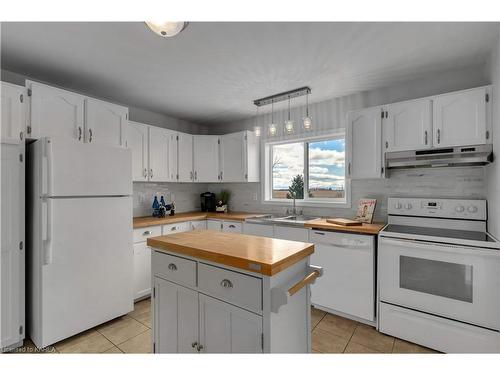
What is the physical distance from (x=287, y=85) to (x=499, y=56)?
1691 millimetres

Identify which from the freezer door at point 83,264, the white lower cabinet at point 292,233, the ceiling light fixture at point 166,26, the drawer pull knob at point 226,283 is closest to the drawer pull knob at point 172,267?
the drawer pull knob at point 226,283

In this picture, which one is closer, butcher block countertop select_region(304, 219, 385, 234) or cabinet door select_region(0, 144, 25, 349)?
cabinet door select_region(0, 144, 25, 349)

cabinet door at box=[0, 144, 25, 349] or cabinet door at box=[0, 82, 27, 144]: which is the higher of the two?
cabinet door at box=[0, 82, 27, 144]

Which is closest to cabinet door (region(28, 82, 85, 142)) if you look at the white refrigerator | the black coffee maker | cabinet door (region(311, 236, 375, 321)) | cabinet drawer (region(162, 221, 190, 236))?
the white refrigerator

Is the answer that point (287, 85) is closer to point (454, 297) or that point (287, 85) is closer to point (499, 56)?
point (499, 56)

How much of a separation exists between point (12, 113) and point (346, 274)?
3.27 meters

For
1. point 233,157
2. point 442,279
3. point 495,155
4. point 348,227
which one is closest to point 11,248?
point 233,157

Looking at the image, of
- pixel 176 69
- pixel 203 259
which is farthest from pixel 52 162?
pixel 203 259

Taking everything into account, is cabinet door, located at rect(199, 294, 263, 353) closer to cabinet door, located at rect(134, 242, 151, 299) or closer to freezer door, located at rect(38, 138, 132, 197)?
freezer door, located at rect(38, 138, 132, 197)

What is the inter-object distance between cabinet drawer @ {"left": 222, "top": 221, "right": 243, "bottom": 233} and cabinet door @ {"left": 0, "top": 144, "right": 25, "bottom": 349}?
2117 mm

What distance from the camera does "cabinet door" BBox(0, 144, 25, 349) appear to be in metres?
1.98

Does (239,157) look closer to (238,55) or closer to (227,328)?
(238,55)

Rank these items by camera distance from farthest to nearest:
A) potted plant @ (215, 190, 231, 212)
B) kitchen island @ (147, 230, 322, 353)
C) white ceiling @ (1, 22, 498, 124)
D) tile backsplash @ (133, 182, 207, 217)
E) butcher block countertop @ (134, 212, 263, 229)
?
potted plant @ (215, 190, 231, 212) → tile backsplash @ (133, 182, 207, 217) → butcher block countertop @ (134, 212, 263, 229) → white ceiling @ (1, 22, 498, 124) → kitchen island @ (147, 230, 322, 353)

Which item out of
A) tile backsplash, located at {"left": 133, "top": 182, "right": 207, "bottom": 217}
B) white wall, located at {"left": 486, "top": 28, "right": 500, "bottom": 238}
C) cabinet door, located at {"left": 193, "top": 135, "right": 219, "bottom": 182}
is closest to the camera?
white wall, located at {"left": 486, "top": 28, "right": 500, "bottom": 238}
